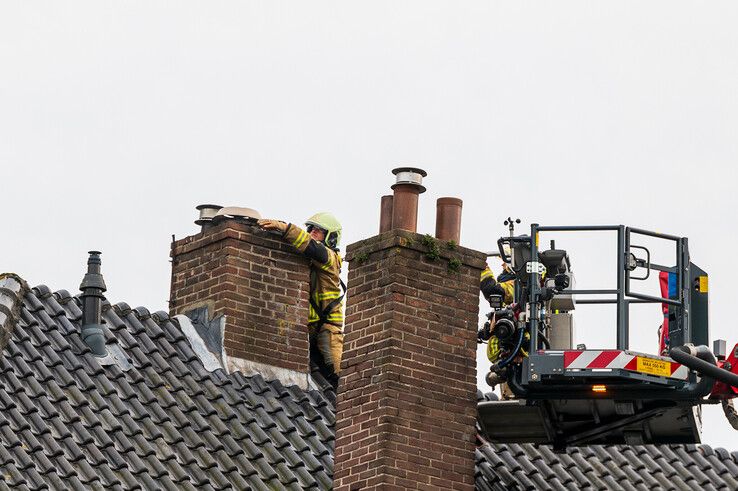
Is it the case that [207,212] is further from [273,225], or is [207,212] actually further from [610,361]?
[610,361]

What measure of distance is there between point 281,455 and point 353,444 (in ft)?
2.54

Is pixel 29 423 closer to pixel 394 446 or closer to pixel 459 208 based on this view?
pixel 394 446

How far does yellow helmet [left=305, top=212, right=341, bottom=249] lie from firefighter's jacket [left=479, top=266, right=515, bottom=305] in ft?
6.82

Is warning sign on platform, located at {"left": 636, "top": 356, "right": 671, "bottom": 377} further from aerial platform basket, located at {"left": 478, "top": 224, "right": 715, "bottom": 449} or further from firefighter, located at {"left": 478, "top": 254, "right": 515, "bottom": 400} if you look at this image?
firefighter, located at {"left": 478, "top": 254, "right": 515, "bottom": 400}

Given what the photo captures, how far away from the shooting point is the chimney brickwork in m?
17.3

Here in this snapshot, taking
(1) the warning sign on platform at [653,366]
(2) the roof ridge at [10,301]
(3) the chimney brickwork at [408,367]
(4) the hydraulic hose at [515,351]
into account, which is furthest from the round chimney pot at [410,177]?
(2) the roof ridge at [10,301]

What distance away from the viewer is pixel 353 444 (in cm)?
1753

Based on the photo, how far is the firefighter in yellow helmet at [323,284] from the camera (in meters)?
20.1

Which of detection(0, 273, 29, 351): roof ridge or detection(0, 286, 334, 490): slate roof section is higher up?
detection(0, 273, 29, 351): roof ridge

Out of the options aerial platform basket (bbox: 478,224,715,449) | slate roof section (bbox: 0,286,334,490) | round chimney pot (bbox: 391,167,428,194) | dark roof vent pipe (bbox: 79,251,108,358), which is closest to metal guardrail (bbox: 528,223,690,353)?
aerial platform basket (bbox: 478,224,715,449)

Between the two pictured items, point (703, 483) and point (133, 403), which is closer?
point (133, 403)

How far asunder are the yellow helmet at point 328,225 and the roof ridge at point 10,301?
3533 millimetres

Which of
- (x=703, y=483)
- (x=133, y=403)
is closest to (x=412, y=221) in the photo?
(x=133, y=403)

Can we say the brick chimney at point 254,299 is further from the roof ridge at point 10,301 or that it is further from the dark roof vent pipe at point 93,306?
the roof ridge at point 10,301
